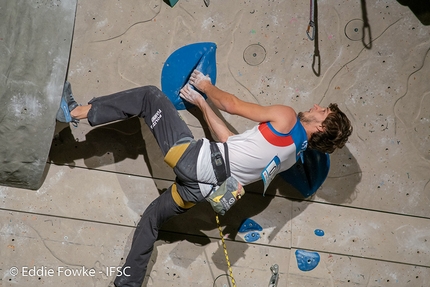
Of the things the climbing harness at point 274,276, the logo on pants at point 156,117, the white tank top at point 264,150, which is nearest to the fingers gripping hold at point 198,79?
the logo on pants at point 156,117

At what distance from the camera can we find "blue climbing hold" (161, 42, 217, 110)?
2830 millimetres

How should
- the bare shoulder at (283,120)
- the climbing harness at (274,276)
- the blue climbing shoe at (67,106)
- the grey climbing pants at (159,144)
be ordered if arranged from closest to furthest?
the bare shoulder at (283,120), the grey climbing pants at (159,144), the blue climbing shoe at (67,106), the climbing harness at (274,276)

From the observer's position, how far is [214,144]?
2.48m

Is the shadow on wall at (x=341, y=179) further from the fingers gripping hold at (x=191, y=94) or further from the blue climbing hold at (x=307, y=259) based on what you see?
the fingers gripping hold at (x=191, y=94)

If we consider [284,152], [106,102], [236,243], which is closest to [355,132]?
[284,152]

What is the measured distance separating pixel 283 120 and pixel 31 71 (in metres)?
1.45

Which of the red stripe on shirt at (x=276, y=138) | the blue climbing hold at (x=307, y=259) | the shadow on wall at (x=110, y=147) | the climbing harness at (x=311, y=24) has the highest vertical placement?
the climbing harness at (x=311, y=24)

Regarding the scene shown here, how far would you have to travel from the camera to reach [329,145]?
96.0 inches

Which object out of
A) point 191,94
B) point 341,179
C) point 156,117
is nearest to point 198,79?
point 191,94

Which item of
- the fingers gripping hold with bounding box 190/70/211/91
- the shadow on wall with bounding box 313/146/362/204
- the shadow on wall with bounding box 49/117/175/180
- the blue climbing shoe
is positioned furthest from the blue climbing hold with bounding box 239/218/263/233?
the blue climbing shoe

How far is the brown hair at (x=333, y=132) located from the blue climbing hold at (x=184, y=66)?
839mm

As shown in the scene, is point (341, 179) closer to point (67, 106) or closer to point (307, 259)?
point (307, 259)

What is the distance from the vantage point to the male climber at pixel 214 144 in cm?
238

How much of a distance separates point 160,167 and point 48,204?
77 centimetres
